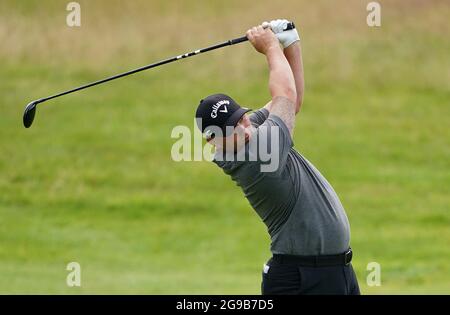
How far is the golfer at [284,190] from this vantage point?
6.55 metres

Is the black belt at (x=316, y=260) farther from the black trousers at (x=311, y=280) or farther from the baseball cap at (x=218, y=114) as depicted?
the baseball cap at (x=218, y=114)

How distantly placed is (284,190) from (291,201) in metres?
0.09

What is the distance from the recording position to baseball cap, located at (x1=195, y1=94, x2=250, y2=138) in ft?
21.5

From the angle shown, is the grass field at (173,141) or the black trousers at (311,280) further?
the grass field at (173,141)

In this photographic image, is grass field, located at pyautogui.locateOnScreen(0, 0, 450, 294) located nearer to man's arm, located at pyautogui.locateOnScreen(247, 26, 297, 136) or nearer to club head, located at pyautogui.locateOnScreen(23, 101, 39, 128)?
club head, located at pyautogui.locateOnScreen(23, 101, 39, 128)

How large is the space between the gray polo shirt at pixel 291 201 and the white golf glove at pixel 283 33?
65cm

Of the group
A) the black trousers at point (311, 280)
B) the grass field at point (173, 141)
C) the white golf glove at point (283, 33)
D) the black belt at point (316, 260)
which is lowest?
the black trousers at point (311, 280)

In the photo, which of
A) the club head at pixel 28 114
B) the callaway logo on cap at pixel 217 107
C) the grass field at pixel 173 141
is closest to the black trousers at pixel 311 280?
the callaway logo on cap at pixel 217 107

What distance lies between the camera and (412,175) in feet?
63.7

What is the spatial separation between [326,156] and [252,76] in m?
3.56

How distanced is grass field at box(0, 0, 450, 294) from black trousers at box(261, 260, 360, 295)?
5828mm

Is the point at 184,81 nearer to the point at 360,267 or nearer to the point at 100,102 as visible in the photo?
the point at 100,102

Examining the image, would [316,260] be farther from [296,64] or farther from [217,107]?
[296,64]
